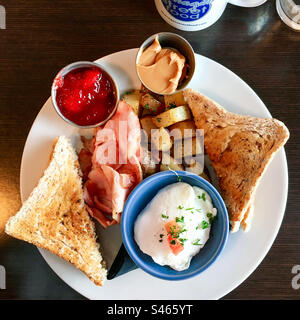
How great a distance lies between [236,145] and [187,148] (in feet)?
0.77

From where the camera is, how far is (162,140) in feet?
6.39

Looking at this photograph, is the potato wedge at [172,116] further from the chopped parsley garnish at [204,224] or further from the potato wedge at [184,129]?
the chopped parsley garnish at [204,224]

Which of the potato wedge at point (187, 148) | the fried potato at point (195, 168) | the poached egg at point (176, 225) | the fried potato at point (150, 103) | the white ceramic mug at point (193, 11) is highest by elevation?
the white ceramic mug at point (193, 11)

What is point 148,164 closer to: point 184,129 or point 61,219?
point 184,129

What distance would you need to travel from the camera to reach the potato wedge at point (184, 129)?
197 cm

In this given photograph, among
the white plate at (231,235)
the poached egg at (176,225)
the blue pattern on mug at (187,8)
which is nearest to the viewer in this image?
the poached egg at (176,225)

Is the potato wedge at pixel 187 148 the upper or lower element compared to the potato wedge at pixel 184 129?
lower

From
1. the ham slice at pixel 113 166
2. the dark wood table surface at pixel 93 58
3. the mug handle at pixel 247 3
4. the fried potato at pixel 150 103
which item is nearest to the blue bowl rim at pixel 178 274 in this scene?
the ham slice at pixel 113 166

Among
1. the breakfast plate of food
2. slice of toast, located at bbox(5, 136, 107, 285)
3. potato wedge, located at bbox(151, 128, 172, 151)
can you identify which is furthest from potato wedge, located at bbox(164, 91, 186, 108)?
slice of toast, located at bbox(5, 136, 107, 285)

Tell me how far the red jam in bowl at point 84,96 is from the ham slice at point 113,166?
8cm

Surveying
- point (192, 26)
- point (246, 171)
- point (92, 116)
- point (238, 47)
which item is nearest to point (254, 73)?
point (238, 47)

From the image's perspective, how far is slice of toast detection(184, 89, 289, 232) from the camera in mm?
1893

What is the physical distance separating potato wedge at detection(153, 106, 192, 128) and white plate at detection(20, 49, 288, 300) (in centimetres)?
16

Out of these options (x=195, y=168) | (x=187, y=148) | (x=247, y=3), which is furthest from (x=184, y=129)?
(x=247, y=3)
